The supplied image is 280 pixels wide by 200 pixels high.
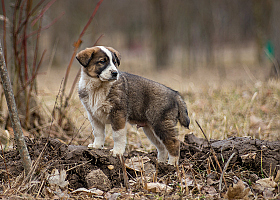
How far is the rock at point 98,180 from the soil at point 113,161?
0.20ft

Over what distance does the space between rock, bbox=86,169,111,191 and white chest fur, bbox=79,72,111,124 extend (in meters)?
0.88

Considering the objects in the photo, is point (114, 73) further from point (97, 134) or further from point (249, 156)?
point (249, 156)

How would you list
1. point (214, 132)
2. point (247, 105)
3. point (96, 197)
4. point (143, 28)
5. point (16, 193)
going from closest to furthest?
point (16, 193)
point (96, 197)
point (214, 132)
point (247, 105)
point (143, 28)

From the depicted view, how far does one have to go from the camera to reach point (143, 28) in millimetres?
30719

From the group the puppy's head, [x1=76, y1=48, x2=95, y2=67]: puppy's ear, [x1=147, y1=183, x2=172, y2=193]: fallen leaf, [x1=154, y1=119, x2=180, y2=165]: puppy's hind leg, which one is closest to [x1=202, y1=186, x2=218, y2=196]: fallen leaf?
[x1=147, y1=183, x2=172, y2=193]: fallen leaf

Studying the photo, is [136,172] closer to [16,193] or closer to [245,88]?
[16,193]

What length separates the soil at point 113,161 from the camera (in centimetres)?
325

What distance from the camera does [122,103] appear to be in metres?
3.92

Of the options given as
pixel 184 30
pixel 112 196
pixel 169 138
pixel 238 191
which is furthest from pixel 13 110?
pixel 184 30

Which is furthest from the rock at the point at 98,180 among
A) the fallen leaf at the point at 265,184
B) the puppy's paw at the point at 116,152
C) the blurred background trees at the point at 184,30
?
the blurred background trees at the point at 184,30

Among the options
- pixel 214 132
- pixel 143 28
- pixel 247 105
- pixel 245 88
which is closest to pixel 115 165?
pixel 214 132

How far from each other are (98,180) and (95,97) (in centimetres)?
115

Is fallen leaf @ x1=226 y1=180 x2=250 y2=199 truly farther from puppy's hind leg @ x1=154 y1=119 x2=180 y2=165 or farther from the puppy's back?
the puppy's back

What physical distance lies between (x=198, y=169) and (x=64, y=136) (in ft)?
8.40
